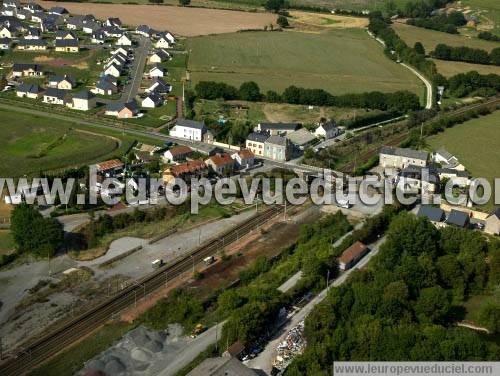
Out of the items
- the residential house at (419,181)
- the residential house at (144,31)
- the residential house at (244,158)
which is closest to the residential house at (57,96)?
the residential house at (244,158)

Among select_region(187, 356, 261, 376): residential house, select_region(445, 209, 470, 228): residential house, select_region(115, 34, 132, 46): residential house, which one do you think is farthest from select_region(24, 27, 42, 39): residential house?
select_region(187, 356, 261, 376): residential house

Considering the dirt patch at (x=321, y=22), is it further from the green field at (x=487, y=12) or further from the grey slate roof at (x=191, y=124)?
the grey slate roof at (x=191, y=124)

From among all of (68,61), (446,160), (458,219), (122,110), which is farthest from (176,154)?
(68,61)

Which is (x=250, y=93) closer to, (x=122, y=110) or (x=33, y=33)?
(x=122, y=110)

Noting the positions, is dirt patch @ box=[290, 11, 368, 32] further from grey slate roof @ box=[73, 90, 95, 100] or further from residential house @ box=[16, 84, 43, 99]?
residential house @ box=[16, 84, 43, 99]

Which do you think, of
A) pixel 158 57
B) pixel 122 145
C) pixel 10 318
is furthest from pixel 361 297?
pixel 158 57

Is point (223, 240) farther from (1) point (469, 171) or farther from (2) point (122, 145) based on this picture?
(1) point (469, 171)
